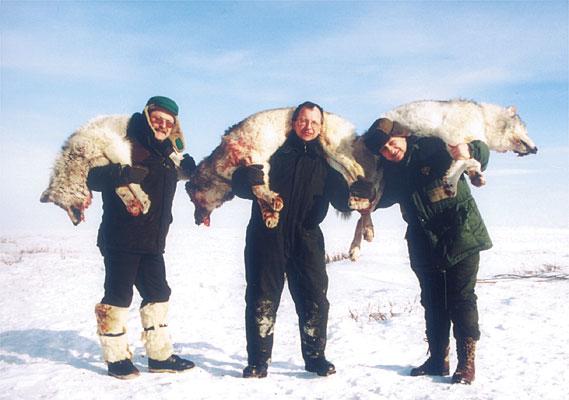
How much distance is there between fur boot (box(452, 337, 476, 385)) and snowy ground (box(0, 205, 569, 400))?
10 centimetres

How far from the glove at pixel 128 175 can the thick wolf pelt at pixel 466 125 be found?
7.17 ft

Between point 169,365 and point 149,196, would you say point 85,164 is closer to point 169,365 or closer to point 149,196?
point 149,196

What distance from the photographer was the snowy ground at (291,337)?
3668 millimetres

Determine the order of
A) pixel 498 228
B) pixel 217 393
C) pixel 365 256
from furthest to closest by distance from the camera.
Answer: pixel 498 228 → pixel 365 256 → pixel 217 393

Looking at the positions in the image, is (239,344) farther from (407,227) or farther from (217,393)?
(407,227)

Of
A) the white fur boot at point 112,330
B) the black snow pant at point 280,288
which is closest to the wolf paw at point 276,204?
the black snow pant at point 280,288

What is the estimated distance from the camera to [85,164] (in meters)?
4.10

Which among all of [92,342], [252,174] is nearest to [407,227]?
[252,174]

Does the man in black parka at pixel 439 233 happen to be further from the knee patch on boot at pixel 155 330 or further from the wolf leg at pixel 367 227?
the knee patch on boot at pixel 155 330

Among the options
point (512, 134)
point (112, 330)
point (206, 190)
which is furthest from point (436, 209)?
point (112, 330)

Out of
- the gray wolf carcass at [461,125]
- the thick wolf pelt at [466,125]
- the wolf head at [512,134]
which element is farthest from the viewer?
the wolf head at [512,134]

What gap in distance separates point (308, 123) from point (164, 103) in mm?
1251

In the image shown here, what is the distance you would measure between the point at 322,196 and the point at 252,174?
2.18 feet

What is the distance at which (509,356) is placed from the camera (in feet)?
13.9
